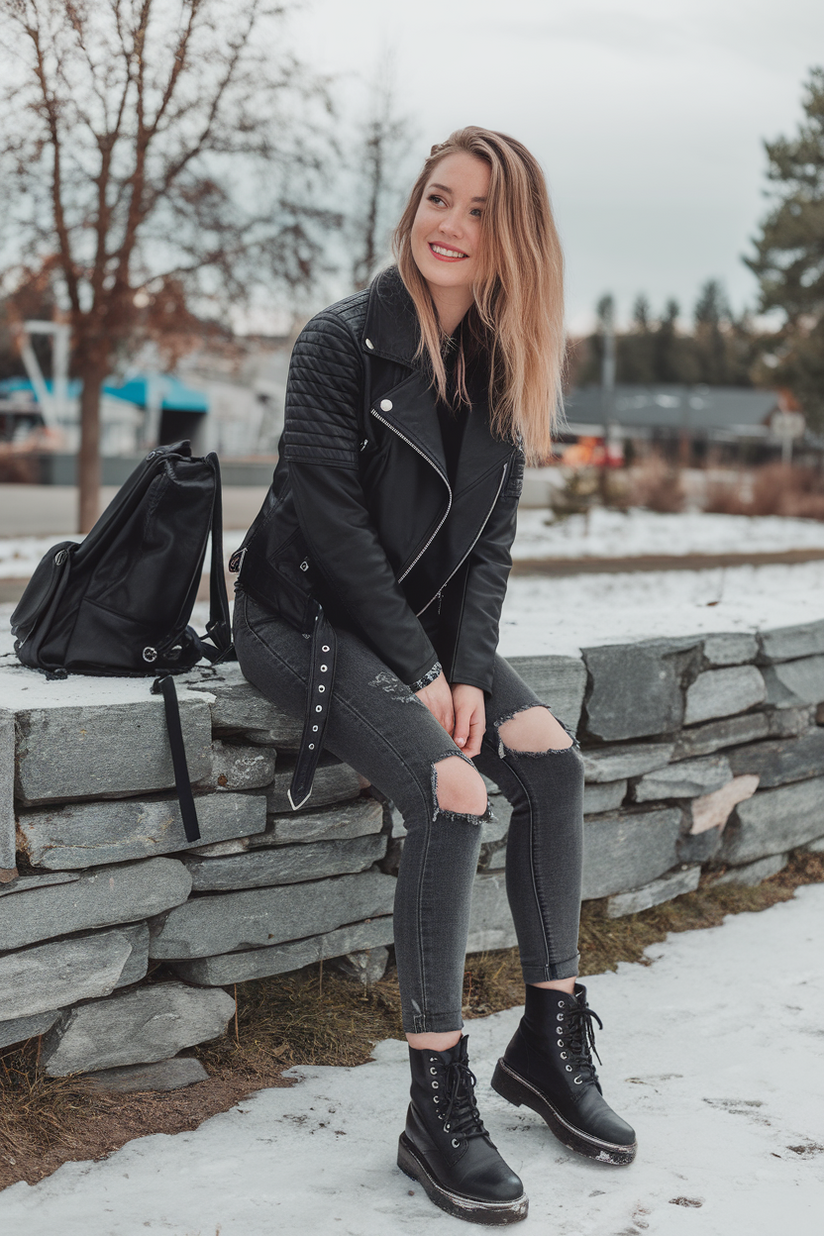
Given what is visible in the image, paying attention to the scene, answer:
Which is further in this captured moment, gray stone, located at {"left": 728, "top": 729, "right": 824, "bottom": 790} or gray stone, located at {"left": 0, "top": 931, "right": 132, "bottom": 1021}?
gray stone, located at {"left": 728, "top": 729, "right": 824, "bottom": 790}

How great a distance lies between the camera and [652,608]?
12.1 ft

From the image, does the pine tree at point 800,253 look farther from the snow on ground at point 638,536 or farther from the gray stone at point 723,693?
the gray stone at point 723,693

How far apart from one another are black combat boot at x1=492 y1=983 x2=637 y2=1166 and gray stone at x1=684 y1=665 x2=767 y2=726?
3.88 feet

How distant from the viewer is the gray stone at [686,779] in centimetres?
306

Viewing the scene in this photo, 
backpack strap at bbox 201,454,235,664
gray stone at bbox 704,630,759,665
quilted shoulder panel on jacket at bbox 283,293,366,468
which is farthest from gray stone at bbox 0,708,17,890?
gray stone at bbox 704,630,759,665

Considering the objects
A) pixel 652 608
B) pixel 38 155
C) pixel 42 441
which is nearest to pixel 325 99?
pixel 38 155

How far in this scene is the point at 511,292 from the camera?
89.9 inches

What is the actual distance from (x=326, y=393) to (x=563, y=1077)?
1361 mm

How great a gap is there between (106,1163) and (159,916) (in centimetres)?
45

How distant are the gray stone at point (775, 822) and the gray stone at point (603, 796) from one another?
55 centimetres

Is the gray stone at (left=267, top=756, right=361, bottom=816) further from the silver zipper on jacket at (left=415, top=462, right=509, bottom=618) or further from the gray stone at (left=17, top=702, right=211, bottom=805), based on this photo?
the silver zipper on jacket at (left=415, top=462, right=509, bottom=618)

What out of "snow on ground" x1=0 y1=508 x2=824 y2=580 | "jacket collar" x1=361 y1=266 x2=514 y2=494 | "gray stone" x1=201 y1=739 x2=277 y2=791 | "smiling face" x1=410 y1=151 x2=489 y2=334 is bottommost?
"snow on ground" x1=0 y1=508 x2=824 y2=580

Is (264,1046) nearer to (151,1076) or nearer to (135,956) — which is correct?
(151,1076)

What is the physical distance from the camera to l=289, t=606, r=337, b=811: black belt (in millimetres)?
2074
